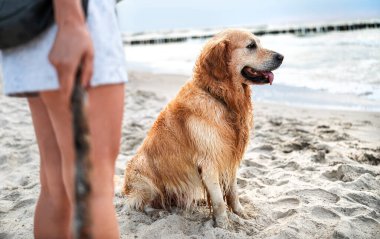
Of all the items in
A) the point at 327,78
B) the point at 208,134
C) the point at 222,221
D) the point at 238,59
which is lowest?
the point at 327,78

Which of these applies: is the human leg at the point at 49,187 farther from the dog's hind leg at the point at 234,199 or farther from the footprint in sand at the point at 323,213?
the footprint in sand at the point at 323,213

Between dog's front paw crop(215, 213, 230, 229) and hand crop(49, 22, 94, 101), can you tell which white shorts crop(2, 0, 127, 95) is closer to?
hand crop(49, 22, 94, 101)

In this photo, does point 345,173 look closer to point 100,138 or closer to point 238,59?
point 238,59

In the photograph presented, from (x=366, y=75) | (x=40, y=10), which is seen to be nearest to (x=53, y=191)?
(x=40, y=10)

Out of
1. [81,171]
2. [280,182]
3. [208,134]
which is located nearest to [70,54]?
[81,171]

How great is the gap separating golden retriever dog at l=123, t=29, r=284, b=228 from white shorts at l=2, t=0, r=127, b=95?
162cm

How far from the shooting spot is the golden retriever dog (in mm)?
2924

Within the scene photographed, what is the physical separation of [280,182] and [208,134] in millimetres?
1176

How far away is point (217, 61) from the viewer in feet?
9.75

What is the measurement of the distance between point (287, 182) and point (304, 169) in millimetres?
385

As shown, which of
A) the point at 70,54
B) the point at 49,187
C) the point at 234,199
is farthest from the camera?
the point at 234,199

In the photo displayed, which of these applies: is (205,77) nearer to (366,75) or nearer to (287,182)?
(287,182)

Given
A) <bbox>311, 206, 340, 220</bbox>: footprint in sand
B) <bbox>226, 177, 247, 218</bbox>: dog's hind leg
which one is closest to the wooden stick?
<bbox>226, 177, 247, 218</bbox>: dog's hind leg

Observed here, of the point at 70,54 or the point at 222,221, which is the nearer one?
the point at 70,54
